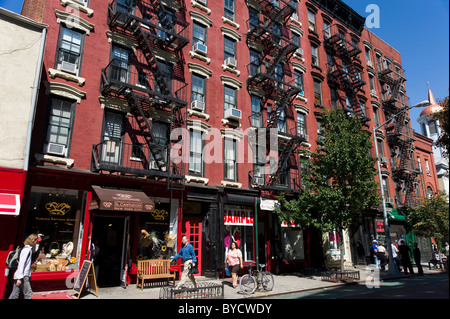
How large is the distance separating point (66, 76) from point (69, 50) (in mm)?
1381

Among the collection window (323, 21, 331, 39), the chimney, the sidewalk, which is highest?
window (323, 21, 331, 39)

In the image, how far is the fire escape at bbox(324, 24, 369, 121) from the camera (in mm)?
25953

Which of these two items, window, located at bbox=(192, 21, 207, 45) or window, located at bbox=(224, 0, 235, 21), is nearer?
window, located at bbox=(192, 21, 207, 45)

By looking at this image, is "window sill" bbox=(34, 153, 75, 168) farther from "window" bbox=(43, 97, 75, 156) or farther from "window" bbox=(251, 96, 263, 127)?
"window" bbox=(251, 96, 263, 127)

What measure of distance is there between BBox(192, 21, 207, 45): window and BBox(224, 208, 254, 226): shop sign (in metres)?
10.0

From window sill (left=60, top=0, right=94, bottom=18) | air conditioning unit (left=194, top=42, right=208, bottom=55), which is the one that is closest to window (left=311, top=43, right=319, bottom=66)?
air conditioning unit (left=194, top=42, right=208, bottom=55)

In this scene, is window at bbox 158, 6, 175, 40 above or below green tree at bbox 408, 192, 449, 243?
above

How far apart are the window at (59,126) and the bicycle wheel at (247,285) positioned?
865cm

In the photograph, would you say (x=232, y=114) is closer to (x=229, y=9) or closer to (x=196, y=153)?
(x=196, y=153)

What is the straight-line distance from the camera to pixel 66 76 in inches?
501

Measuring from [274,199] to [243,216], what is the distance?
232 cm

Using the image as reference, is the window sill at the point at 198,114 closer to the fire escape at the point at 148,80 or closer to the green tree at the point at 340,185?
the fire escape at the point at 148,80
